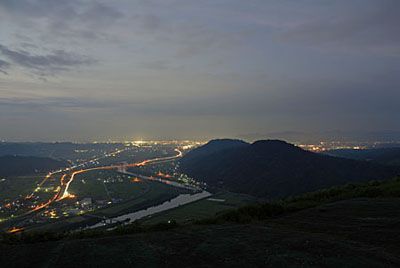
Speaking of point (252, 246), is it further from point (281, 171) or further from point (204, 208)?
point (281, 171)

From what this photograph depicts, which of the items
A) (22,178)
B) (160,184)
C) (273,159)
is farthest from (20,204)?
(273,159)

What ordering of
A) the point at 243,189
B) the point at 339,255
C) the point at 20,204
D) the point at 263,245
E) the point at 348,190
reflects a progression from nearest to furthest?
the point at 339,255 → the point at 263,245 → the point at 348,190 → the point at 20,204 → the point at 243,189

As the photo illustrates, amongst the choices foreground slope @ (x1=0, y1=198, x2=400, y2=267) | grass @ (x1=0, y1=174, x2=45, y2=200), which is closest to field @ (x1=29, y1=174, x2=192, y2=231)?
grass @ (x1=0, y1=174, x2=45, y2=200)

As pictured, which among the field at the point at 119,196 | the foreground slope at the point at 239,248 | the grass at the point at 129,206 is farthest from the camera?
the field at the point at 119,196

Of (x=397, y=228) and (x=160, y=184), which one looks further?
(x=160, y=184)

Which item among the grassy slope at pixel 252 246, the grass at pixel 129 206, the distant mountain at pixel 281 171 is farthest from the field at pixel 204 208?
the grassy slope at pixel 252 246

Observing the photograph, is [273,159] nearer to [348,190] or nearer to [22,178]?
[348,190]

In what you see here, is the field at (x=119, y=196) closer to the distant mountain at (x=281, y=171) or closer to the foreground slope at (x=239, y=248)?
the distant mountain at (x=281, y=171)
